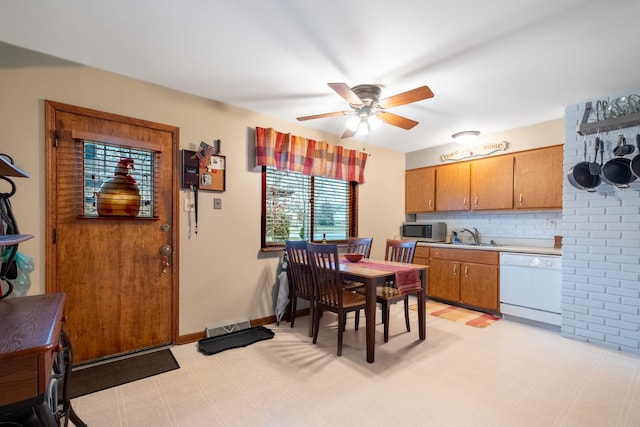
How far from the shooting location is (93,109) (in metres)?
2.37

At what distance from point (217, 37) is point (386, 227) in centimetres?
351

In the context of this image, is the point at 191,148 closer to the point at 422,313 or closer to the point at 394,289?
the point at 394,289

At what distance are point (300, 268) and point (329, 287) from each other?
0.45m

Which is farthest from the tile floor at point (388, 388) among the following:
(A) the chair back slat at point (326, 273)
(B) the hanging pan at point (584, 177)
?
(B) the hanging pan at point (584, 177)

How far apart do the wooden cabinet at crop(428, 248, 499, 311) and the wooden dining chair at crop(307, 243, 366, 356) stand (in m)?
1.90

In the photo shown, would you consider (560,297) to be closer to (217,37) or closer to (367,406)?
(367,406)

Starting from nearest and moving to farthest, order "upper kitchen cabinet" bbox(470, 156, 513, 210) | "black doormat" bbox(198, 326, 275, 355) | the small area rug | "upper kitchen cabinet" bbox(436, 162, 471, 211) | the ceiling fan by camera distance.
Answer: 1. the ceiling fan
2. "black doormat" bbox(198, 326, 275, 355)
3. the small area rug
4. "upper kitchen cabinet" bbox(470, 156, 513, 210)
5. "upper kitchen cabinet" bbox(436, 162, 471, 211)

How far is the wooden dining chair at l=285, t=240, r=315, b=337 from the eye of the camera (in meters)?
2.87

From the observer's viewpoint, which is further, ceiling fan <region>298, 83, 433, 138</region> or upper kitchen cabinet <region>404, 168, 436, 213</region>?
upper kitchen cabinet <region>404, 168, 436, 213</region>

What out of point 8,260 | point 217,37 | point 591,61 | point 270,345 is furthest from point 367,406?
point 591,61

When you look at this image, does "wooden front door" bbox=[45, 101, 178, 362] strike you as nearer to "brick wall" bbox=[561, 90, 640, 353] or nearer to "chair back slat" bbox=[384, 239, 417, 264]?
"chair back slat" bbox=[384, 239, 417, 264]

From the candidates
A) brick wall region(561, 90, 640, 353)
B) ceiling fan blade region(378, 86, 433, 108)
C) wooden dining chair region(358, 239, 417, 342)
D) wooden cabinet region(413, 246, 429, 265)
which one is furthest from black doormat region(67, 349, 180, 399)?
brick wall region(561, 90, 640, 353)

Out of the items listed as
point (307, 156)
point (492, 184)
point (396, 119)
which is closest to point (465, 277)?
point (492, 184)

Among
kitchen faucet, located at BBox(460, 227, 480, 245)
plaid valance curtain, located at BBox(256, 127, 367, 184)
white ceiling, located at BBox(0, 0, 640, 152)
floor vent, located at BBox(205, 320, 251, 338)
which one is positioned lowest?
floor vent, located at BBox(205, 320, 251, 338)
